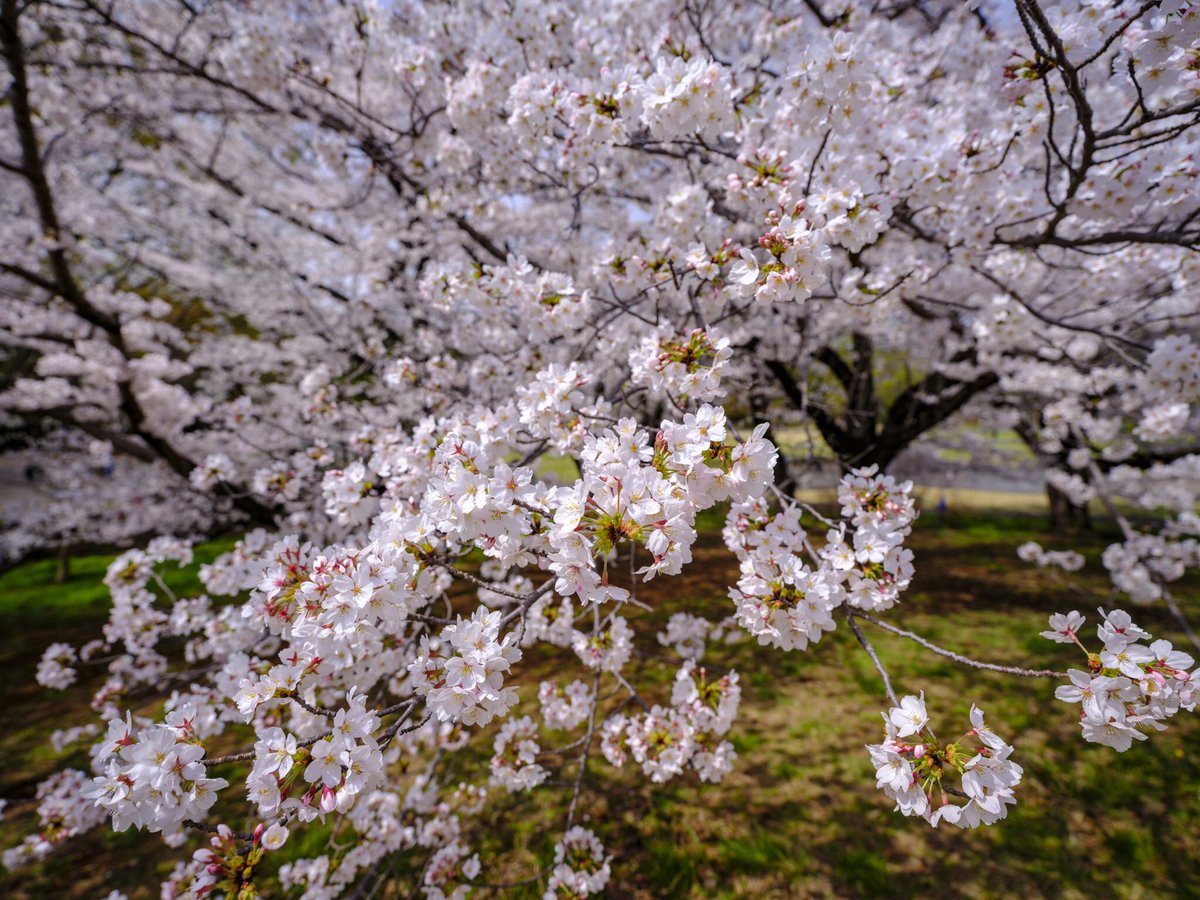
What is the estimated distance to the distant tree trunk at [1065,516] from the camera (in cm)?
1266

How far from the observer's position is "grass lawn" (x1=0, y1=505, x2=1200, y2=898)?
291 cm

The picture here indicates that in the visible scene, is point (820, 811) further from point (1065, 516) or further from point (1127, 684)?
point (1065, 516)

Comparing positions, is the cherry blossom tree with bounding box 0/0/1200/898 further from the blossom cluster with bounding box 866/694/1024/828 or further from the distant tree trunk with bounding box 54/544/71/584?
the distant tree trunk with bounding box 54/544/71/584

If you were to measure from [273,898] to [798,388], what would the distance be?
7.74 m

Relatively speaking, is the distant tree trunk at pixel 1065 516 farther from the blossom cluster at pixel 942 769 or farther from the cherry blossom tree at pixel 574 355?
the blossom cluster at pixel 942 769

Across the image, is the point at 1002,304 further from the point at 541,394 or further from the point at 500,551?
the point at 500,551

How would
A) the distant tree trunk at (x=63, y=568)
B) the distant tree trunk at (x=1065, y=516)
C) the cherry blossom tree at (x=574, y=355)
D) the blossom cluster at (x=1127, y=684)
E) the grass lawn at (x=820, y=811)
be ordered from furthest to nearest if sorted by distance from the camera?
1. the distant tree trunk at (x=1065, y=516)
2. the distant tree trunk at (x=63, y=568)
3. the grass lawn at (x=820, y=811)
4. the cherry blossom tree at (x=574, y=355)
5. the blossom cluster at (x=1127, y=684)

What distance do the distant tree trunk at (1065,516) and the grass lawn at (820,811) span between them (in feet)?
34.1

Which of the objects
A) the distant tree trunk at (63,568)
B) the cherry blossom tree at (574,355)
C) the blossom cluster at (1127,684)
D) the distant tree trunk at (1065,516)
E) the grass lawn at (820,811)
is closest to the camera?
the blossom cluster at (1127,684)

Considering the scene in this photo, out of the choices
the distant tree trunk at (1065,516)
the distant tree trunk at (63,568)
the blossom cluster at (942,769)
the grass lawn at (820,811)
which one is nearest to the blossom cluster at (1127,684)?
the blossom cluster at (942,769)

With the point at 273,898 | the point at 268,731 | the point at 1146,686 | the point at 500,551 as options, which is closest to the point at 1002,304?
the point at 1146,686

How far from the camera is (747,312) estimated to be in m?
4.93

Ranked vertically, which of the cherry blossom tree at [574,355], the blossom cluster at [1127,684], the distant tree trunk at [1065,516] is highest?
the cherry blossom tree at [574,355]

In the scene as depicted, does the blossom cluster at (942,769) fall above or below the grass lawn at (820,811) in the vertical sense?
above
